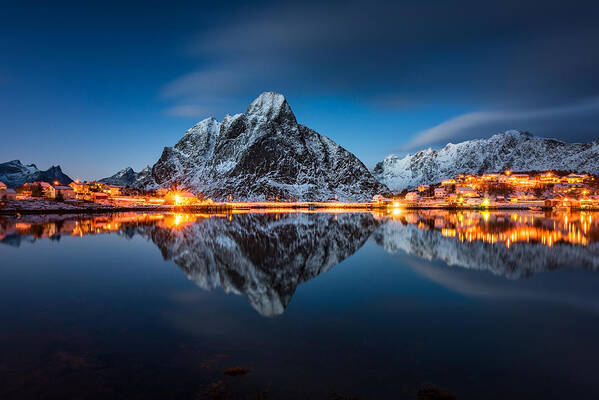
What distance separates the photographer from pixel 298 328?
11.7m

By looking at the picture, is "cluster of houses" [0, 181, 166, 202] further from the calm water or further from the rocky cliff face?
the calm water

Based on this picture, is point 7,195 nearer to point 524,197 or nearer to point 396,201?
point 396,201

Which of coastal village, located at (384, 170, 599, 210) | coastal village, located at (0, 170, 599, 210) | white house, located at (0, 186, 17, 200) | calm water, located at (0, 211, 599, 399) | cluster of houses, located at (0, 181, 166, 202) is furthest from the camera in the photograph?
coastal village, located at (384, 170, 599, 210)

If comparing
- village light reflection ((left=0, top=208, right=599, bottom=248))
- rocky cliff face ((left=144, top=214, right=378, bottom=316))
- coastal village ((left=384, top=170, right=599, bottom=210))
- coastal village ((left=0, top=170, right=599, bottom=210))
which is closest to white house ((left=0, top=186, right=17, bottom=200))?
coastal village ((left=0, top=170, right=599, bottom=210))

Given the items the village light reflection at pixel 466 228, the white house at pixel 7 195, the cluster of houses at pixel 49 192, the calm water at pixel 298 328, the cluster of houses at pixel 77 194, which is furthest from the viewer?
the cluster of houses at pixel 77 194

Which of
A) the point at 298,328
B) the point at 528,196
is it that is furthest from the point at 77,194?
the point at 528,196

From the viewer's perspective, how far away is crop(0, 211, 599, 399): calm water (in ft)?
26.4

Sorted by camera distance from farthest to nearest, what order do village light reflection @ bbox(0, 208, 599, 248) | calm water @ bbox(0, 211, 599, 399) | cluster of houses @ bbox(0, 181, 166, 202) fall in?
1. cluster of houses @ bbox(0, 181, 166, 202)
2. village light reflection @ bbox(0, 208, 599, 248)
3. calm water @ bbox(0, 211, 599, 399)

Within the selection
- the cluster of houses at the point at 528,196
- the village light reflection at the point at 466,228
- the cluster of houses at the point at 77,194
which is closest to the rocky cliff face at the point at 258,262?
the village light reflection at the point at 466,228

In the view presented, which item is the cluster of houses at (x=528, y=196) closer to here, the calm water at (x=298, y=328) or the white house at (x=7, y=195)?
the calm water at (x=298, y=328)

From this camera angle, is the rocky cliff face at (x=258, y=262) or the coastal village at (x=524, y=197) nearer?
the rocky cliff face at (x=258, y=262)

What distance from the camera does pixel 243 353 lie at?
9641 millimetres

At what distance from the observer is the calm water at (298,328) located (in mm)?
8047

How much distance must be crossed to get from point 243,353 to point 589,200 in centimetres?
16984
